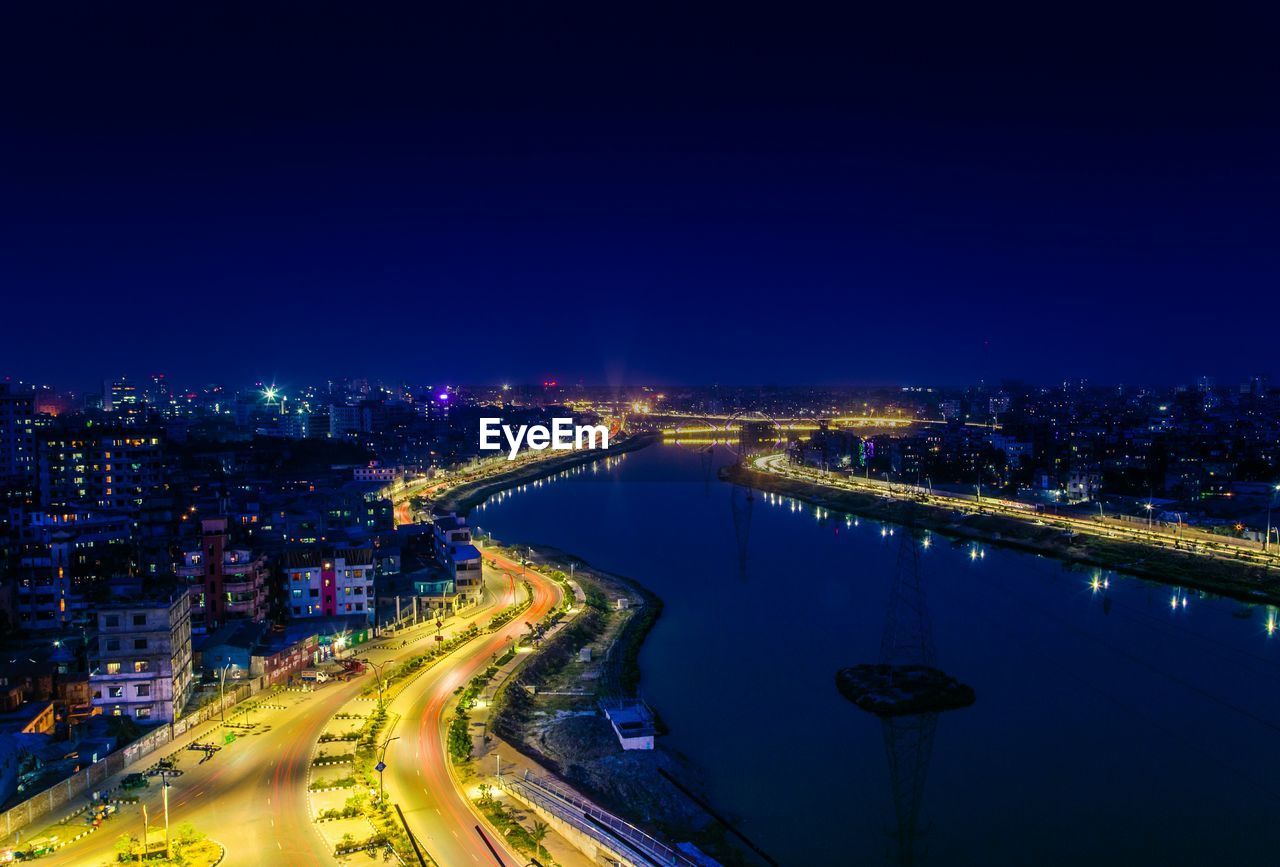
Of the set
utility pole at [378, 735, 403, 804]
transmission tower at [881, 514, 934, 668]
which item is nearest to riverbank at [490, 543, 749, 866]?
utility pole at [378, 735, 403, 804]

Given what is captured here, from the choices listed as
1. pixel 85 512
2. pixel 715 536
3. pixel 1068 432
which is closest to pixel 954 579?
pixel 715 536

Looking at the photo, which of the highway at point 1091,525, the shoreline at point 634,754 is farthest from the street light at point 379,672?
the highway at point 1091,525

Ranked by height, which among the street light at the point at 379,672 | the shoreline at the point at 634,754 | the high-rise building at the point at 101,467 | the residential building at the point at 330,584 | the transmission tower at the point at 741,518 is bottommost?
the transmission tower at the point at 741,518

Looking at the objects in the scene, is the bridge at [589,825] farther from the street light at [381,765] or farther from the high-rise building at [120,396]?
the high-rise building at [120,396]

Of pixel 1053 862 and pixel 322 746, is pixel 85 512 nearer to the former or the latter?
pixel 322 746

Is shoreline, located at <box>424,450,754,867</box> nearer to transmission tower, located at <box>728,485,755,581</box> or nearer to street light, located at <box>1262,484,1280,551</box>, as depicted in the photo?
transmission tower, located at <box>728,485,755,581</box>

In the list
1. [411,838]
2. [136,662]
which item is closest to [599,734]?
[411,838]
